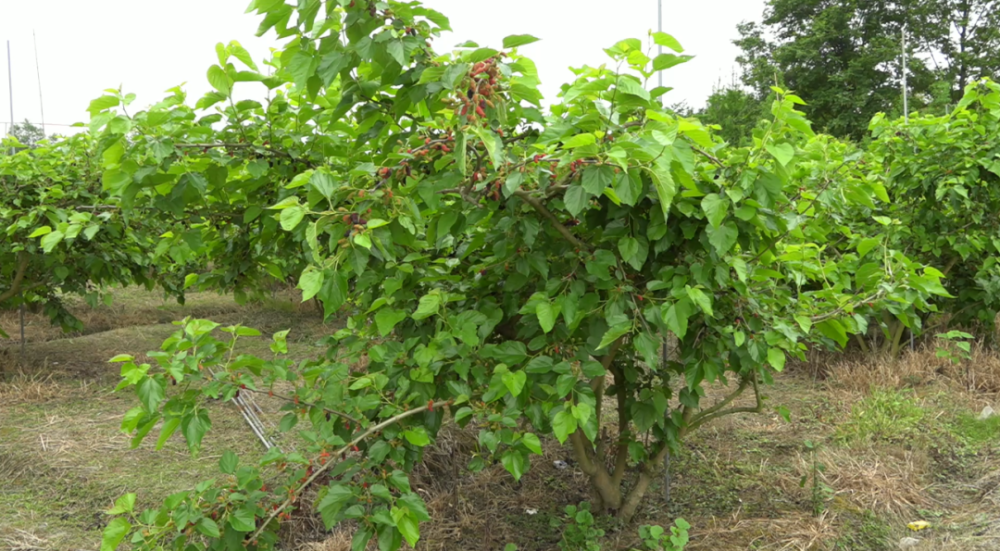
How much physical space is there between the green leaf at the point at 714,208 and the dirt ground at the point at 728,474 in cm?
153

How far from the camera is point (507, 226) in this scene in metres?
1.79

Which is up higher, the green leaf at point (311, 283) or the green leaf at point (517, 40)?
the green leaf at point (517, 40)

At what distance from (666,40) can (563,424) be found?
2.94ft

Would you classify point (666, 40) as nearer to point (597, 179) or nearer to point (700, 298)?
point (597, 179)

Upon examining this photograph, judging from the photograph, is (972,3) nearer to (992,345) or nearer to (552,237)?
(992,345)

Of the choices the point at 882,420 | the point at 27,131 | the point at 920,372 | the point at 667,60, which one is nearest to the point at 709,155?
the point at 667,60

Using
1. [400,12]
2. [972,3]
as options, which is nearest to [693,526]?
[400,12]

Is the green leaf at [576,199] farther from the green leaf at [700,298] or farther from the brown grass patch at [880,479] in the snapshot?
the brown grass patch at [880,479]

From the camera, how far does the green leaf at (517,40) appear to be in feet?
4.84

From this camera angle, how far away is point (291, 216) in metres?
1.36

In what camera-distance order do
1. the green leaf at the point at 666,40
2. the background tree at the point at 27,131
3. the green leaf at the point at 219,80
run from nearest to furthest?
the green leaf at the point at 666,40
the green leaf at the point at 219,80
the background tree at the point at 27,131

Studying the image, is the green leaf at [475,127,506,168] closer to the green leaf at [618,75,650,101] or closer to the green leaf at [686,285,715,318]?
the green leaf at [618,75,650,101]

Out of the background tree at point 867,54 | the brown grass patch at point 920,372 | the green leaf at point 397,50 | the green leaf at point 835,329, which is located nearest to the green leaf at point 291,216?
the green leaf at point 397,50

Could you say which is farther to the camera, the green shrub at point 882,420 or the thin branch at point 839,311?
the green shrub at point 882,420
